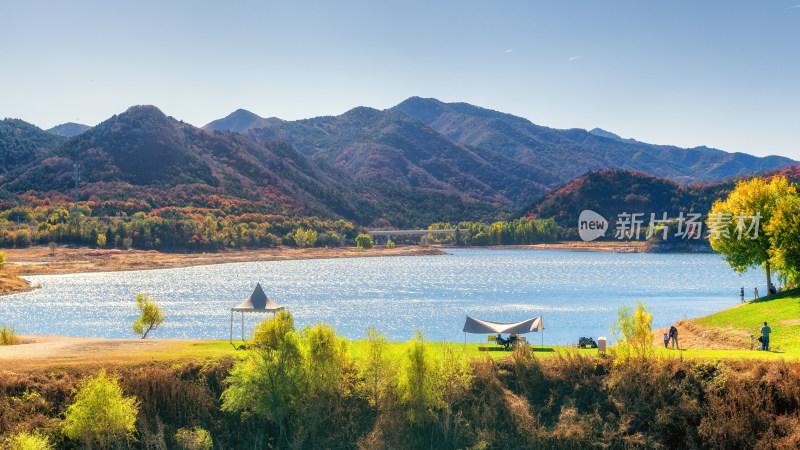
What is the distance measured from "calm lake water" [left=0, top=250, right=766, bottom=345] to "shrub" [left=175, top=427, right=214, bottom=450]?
95.2 feet

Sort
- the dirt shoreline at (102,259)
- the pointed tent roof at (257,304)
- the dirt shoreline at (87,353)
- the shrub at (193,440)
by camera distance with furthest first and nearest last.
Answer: the dirt shoreline at (102,259)
the pointed tent roof at (257,304)
the dirt shoreline at (87,353)
the shrub at (193,440)

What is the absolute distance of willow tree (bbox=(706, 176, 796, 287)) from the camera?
48.7m

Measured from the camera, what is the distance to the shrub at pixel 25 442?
2437 cm

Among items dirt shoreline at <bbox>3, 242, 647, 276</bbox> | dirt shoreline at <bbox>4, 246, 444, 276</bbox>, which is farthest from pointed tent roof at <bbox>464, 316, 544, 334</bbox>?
dirt shoreline at <bbox>4, 246, 444, 276</bbox>

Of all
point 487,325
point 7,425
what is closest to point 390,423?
point 487,325

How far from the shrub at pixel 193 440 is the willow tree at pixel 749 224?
4236 cm

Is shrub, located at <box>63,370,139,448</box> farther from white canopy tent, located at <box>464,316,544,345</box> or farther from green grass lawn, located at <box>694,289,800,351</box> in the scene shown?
green grass lawn, located at <box>694,289,800,351</box>

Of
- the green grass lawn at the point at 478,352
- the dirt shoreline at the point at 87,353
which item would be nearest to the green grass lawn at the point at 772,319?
the green grass lawn at the point at 478,352

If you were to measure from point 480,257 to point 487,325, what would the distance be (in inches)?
6091

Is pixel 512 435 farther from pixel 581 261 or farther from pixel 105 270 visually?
pixel 581 261

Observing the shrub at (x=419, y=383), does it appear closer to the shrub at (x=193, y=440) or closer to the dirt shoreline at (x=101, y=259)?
the shrub at (x=193, y=440)

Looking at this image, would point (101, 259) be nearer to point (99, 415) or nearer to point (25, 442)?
point (99, 415)

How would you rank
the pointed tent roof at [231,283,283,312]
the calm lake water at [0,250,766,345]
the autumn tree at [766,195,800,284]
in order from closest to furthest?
the pointed tent roof at [231,283,283,312]
the autumn tree at [766,195,800,284]
the calm lake water at [0,250,766,345]

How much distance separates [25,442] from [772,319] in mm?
40907
